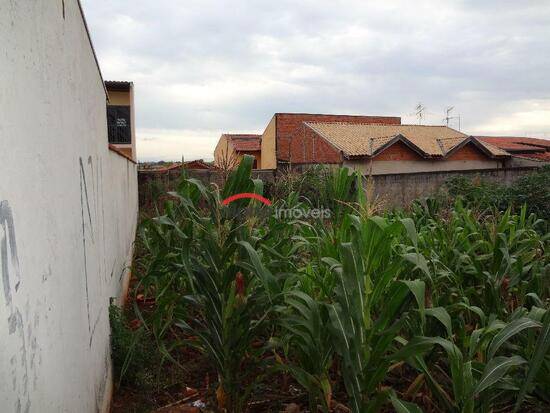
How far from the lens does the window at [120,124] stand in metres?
19.0

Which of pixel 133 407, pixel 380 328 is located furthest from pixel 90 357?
pixel 380 328

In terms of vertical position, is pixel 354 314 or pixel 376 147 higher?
pixel 376 147

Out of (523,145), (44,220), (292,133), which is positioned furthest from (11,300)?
(523,145)

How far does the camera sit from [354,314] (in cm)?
200

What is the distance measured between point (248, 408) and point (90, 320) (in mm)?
1200

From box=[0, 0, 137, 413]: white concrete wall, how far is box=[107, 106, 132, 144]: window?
719 inches

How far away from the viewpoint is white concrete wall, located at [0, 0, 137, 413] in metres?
0.90

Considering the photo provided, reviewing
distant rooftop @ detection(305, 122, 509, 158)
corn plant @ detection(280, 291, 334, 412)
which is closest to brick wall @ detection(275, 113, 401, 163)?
distant rooftop @ detection(305, 122, 509, 158)

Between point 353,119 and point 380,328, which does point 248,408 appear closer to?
point 380,328

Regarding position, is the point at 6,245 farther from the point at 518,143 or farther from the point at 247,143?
the point at 518,143

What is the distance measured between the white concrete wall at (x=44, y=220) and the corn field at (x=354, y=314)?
665 mm

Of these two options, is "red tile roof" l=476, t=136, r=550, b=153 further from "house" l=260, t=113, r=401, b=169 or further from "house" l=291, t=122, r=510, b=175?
"house" l=260, t=113, r=401, b=169

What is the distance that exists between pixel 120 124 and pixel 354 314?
1933cm

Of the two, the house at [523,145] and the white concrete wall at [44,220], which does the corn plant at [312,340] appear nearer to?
the white concrete wall at [44,220]
